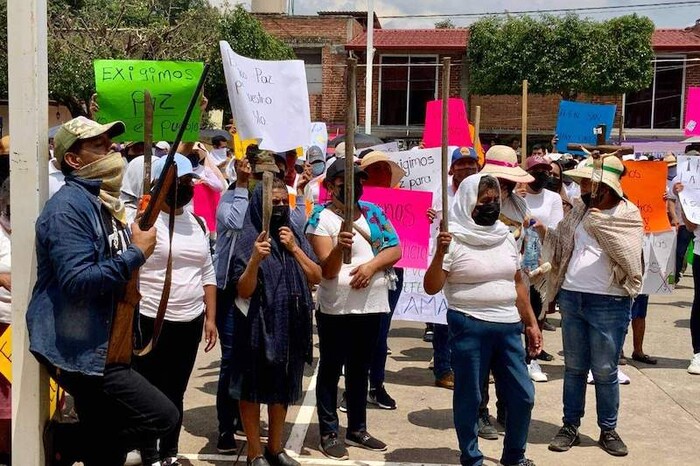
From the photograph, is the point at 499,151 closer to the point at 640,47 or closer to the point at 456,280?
the point at 456,280

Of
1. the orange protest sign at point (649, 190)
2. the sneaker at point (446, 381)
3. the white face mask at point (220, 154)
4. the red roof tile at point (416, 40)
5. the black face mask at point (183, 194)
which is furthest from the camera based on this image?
the red roof tile at point (416, 40)

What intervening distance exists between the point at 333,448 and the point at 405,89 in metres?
25.2

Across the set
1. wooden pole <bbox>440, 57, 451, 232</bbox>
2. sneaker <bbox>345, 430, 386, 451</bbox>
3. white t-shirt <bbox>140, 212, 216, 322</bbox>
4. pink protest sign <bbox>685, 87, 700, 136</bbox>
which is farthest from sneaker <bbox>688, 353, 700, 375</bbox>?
white t-shirt <bbox>140, 212, 216, 322</bbox>

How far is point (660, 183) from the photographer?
24.6 ft

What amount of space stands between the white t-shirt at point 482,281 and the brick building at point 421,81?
23.5 metres

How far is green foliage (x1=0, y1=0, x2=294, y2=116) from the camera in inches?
853

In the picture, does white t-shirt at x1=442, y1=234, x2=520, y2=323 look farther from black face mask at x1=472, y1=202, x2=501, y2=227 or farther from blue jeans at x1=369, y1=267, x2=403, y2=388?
blue jeans at x1=369, y1=267, x2=403, y2=388

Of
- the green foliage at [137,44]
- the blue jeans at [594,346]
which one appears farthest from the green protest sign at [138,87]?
the green foliage at [137,44]

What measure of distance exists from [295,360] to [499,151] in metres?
2.22

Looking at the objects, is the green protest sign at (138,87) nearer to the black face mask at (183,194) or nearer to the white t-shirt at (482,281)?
the black face mask at (183,194)

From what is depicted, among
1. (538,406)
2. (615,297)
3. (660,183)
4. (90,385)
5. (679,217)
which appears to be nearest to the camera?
(90,385)

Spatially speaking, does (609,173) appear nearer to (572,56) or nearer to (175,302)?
(175,302)

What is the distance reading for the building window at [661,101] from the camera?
2844 centimetres

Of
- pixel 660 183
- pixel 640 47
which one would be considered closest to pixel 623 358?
pixel 660 183
